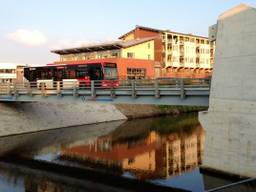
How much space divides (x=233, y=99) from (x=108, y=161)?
12011 millimetres

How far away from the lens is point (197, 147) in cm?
3325

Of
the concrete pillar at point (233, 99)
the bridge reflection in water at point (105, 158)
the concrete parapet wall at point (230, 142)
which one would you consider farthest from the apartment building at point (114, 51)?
the concrete parapet wall at point (230, 142)

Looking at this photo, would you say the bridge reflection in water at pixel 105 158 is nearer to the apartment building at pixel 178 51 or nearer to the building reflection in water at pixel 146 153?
the building reflection in water at pixel 146 153

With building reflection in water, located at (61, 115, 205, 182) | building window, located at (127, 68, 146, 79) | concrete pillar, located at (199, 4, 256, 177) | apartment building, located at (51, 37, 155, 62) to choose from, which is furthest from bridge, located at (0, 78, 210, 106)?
apartment building, located at (51, 37, 155, 62)

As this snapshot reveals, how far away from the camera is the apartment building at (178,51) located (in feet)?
256

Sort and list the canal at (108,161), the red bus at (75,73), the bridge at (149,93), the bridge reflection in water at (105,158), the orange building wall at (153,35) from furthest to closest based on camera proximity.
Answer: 1. the orange building wall at (153,35)
2. the red bus at (75,73)
3. the bridge at (149,93)
4. the bridge reflection in water at (105,158)
5. the canal at (108,161)

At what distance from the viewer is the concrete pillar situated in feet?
67.1

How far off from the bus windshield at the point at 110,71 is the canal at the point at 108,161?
22.1 ft

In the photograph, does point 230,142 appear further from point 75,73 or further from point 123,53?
point 123,53

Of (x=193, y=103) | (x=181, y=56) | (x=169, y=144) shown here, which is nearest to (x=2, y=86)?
(x=169, y=144)

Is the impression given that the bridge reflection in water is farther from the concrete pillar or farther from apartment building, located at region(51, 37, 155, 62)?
apartment building, located at region(51, 37, 155, 62)

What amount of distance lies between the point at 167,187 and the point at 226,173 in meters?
3.59

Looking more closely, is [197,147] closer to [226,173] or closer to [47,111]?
[226,173]

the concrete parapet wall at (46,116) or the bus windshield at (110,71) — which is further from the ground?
the bus windshield at (110,71)
